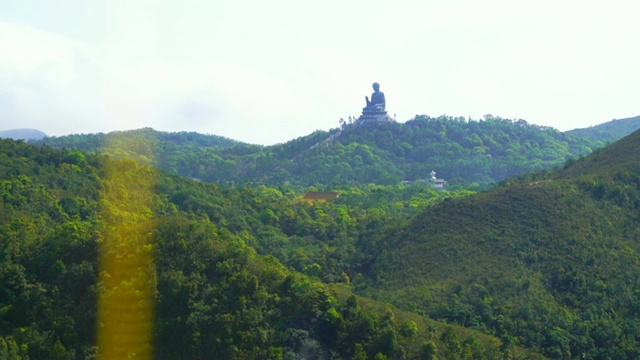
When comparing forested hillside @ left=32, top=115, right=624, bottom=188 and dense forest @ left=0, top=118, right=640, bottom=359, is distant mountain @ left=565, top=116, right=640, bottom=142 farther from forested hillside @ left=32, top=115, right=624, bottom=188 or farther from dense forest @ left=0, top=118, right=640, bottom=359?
dense forest @ left=0, top=118, right=640, bottom=359

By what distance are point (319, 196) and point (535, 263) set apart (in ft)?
122

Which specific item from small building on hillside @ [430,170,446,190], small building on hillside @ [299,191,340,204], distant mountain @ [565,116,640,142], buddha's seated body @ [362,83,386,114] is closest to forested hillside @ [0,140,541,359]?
small building on hillside @ [299,191,340,204]

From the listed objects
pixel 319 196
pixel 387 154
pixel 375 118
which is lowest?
pixel 319 196

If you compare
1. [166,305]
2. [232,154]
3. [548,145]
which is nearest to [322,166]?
[232,154]

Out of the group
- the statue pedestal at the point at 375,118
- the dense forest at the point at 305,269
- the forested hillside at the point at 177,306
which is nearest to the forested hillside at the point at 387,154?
the statue pedestal at the point at 375,118

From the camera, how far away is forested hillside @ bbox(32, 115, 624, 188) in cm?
10638

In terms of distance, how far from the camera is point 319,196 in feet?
275

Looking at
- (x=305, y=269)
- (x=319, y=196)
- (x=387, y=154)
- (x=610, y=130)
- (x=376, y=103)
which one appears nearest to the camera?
(x=305, y=269)

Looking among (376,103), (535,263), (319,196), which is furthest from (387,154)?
(535,263)

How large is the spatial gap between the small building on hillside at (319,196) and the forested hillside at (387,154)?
1169 cm

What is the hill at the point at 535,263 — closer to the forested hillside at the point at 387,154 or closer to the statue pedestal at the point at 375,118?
the forested hillside at the point at 387,154

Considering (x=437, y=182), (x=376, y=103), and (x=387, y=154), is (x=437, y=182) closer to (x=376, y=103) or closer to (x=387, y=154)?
(x=387, y=154)

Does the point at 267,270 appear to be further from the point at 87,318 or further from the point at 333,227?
the point at 333,227

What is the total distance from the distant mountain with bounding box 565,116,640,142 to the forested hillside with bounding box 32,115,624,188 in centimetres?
920
